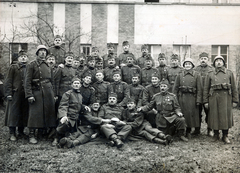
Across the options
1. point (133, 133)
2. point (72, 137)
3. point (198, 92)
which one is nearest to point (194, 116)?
point (198, 92)

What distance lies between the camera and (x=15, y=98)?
601cm

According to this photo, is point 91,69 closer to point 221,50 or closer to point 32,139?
point 32,139

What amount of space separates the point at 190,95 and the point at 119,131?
211cm

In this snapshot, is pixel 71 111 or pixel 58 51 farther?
pixel 58 51

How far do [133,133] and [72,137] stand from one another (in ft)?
5.18

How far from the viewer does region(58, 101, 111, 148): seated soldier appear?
213 inches

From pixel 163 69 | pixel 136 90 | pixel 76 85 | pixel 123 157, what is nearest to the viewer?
pixel 123 157

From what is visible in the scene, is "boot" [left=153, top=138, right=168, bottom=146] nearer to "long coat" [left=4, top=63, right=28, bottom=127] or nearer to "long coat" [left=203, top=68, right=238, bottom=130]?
"long coat" [left=203, top=68, right=238, bottom=130]

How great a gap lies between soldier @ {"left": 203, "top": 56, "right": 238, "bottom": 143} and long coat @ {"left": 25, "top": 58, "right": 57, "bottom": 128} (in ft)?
12.9

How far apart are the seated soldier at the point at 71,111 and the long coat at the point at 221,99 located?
283 centimetres

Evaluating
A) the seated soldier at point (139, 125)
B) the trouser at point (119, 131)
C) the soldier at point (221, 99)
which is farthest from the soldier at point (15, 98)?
the soldier at point (221, 99)

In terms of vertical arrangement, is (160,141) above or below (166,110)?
below

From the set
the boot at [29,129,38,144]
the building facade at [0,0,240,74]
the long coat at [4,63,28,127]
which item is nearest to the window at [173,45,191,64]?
the building facade at [0,0,240,74]

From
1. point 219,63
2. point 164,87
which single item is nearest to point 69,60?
point 164,87
